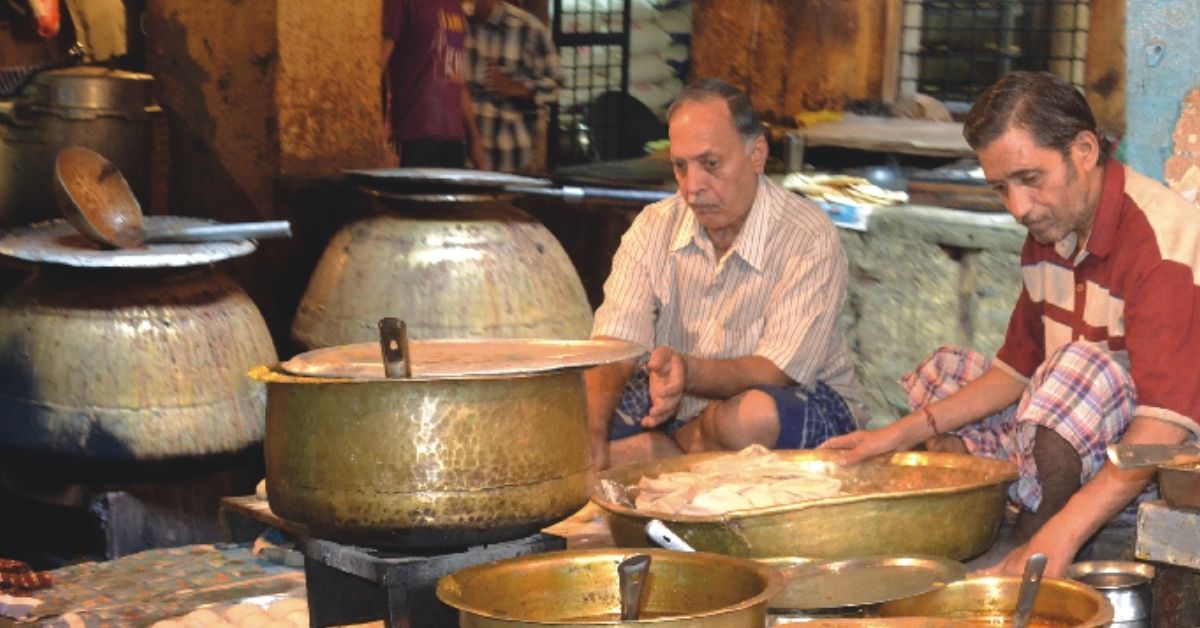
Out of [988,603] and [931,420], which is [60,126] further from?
[988,603]

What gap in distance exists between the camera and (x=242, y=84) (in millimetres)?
7656

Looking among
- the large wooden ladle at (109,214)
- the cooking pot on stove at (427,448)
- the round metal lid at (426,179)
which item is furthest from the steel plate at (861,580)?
the large wooden ladle at (109,214)

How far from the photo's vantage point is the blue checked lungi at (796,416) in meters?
5.36

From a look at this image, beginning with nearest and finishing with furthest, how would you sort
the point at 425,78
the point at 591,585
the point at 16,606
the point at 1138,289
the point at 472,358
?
the point at 591,585 < the point at 472,358 < the point at 1138,289 < the point at 16,606 < the point at 425,78

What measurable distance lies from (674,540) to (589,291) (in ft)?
13.6

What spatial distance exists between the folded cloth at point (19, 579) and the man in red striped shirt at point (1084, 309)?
2.22 m

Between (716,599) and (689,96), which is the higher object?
(689,96)

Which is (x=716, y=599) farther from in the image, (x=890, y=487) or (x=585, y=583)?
(x=890, y=487)

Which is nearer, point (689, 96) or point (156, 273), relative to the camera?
point (689, 96)

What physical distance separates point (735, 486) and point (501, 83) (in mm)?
6007

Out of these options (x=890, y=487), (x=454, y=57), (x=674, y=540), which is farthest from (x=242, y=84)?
(x=674, y=540)

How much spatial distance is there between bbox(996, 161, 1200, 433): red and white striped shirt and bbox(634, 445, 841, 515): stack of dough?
78 cm

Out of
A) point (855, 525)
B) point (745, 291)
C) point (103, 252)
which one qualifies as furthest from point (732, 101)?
point (103, 252)

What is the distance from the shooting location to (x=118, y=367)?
600 cm
